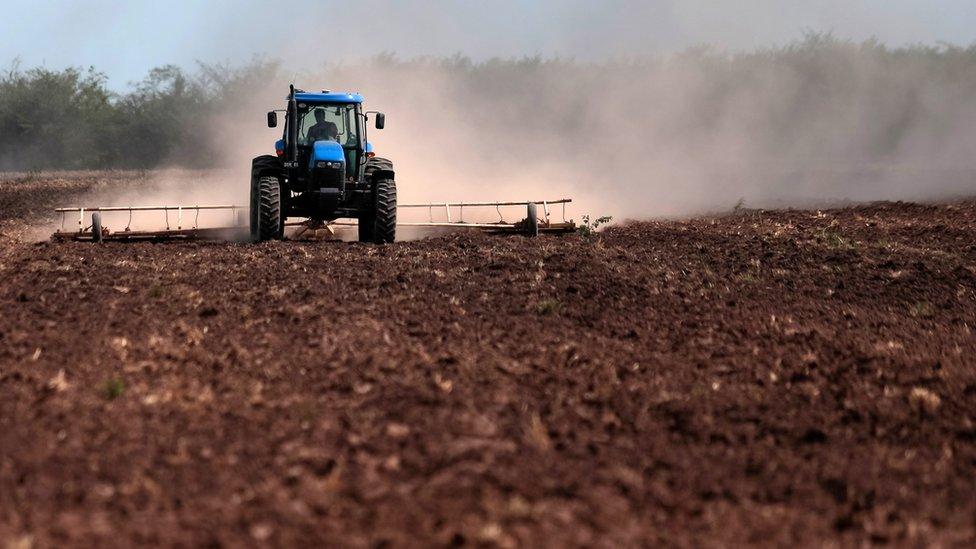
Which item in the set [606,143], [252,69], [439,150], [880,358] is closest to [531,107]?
[606,143]

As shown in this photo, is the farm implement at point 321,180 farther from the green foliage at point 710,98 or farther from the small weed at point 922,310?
the green foliage at point 710,98

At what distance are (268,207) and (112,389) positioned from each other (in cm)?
944

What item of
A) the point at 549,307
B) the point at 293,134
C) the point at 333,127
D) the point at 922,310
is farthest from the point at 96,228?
the point at 922,310

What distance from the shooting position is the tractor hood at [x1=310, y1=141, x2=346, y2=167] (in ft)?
54.5

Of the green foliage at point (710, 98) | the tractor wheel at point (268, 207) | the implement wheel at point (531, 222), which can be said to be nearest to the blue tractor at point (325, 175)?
the tractor wheel at point (268, 207)

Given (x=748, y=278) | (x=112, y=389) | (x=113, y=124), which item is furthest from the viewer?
(x=113, y=124)

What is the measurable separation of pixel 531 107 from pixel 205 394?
51580 millimetres

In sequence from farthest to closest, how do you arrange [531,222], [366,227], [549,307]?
[531,222] < [366,227] < [549,307]

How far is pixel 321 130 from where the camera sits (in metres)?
17.4

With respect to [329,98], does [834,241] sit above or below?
below

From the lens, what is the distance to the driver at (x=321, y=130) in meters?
17.4

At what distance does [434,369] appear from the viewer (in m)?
8.22

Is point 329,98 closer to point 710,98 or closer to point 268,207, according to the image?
point 268,207

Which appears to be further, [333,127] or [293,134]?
[333,127]
